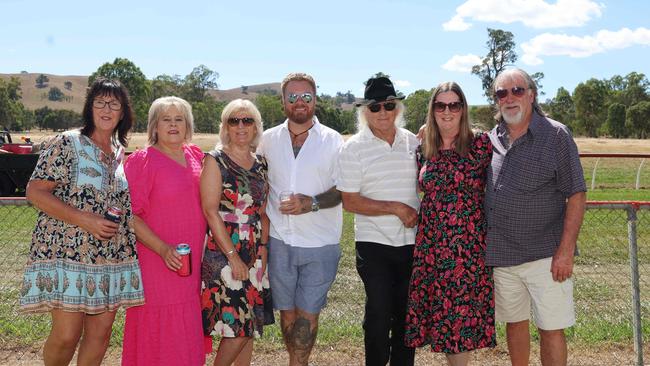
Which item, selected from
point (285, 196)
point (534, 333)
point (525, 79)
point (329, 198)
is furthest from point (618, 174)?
point (285, 196)

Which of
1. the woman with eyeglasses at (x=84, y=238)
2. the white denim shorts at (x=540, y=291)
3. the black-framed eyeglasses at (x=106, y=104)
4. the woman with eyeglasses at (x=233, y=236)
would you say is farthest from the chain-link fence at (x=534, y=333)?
the black-framed eyeglasses at (x=106, y=104)

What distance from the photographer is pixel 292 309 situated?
14.5 ft

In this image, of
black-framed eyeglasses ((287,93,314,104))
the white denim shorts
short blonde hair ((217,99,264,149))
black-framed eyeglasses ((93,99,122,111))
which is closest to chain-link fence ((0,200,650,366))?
the white denim shorts

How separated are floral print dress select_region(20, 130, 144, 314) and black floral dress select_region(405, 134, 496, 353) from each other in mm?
1848

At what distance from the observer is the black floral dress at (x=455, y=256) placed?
12.9 feet

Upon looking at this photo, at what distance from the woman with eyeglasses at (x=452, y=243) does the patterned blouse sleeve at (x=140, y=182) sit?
176cm

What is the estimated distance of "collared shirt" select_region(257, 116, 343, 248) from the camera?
431 centimetres

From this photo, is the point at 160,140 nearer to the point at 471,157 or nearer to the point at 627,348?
the point at 471,157

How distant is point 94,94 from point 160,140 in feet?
1.61

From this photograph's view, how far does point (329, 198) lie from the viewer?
4.32 meters

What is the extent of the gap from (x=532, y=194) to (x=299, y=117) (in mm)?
1651

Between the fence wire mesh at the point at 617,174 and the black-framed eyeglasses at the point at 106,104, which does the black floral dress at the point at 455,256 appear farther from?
the fence wire mesh at the point at 617,174

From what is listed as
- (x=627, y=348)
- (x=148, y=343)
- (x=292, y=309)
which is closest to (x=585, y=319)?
(x=627, y=348)

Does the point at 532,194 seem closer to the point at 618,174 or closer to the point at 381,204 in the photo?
the point at 381,204
